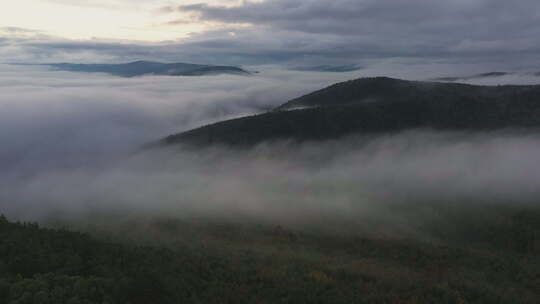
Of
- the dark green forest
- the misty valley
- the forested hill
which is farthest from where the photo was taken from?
the forested hill

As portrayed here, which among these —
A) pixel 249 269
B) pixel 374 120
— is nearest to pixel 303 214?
pixel 249 269

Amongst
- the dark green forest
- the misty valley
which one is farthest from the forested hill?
the dark green forest

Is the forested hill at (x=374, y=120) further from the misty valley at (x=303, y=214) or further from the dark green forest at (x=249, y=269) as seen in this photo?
the dark green forest at (x=249, y=269)

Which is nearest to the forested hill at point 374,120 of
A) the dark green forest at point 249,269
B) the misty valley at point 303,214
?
the misty valley at point 303,214

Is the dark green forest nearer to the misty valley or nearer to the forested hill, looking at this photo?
the misty valley

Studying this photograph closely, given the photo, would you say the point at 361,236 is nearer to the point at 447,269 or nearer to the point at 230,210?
the point at 447,269

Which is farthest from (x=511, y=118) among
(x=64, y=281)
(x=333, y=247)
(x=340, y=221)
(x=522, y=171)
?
(x=64, y=281)
